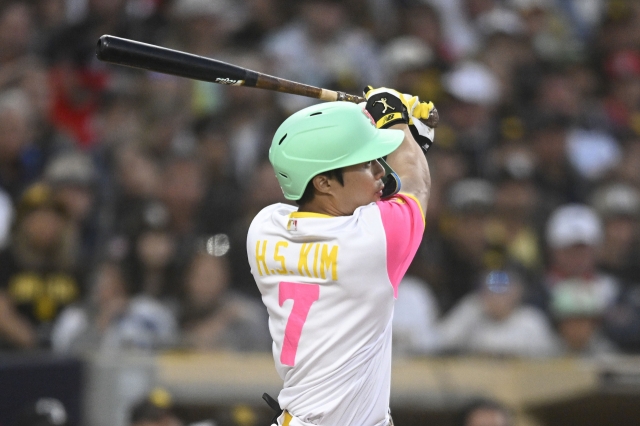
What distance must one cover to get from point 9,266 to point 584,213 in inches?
140

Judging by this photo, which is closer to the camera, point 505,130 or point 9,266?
point 9,266

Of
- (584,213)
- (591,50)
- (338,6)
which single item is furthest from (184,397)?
(591,50)

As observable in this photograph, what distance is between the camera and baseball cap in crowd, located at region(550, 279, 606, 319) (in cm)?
543

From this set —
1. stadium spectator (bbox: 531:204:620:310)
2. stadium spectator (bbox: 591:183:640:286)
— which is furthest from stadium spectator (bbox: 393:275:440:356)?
stadium spectator (bbox: 591:183:640:286)

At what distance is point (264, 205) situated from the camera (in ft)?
19.1

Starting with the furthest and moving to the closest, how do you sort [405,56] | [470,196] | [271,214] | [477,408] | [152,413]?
[405,56]
[470,196]
[477,408]
[152,413]
[271,214]

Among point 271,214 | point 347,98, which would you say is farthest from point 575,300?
point 271,214

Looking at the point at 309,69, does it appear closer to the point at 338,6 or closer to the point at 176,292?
the point at 338,6

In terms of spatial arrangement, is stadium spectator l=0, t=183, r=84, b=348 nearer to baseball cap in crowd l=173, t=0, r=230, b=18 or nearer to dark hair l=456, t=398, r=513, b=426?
dark hair l=456, t=398, r=513, b=426

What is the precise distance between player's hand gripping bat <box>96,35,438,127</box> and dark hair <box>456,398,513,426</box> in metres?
1.78

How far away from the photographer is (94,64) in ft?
21.9

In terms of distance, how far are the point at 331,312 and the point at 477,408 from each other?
6.61ft

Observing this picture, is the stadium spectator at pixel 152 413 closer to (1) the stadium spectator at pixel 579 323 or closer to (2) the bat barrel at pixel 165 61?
(2) the bat barrel at pixel 165 61

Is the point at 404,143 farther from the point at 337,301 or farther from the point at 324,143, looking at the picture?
the point at 337,301
